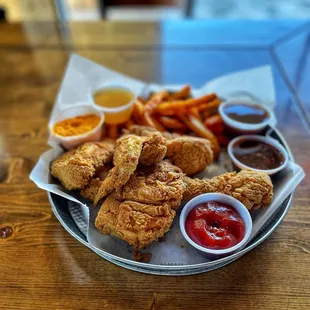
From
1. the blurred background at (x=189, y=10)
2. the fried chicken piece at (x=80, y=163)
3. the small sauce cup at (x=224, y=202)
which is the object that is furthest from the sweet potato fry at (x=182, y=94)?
the blurred background at (x=189, y=10)

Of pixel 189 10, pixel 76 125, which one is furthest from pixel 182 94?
pixel 189 10

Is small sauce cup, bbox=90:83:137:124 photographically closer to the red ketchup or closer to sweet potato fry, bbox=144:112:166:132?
sweet potato fry, bbox=144:112:166:132

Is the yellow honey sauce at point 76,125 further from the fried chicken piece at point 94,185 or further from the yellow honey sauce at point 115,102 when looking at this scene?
the fried chicken piece at point 94,185

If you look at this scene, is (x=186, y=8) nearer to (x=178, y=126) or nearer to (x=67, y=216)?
(x=178, y=126)

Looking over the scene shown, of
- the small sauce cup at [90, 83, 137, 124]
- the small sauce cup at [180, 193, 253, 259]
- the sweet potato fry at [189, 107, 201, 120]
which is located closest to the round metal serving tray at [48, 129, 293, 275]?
the small sauce cup at [180, 193, 253, 259]

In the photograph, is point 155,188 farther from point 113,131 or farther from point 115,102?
point 115,102

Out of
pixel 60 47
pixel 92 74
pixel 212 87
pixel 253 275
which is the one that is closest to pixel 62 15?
pixel 60 47

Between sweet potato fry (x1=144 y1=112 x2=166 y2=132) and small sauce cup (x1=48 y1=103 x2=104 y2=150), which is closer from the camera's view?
small sauce cup (x1=48 y1=103 x2=104 y2=150)
